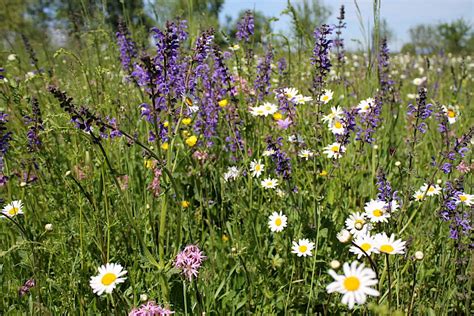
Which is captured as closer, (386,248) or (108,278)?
(386,248)

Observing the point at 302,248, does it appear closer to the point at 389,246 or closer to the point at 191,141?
the point at 389,246

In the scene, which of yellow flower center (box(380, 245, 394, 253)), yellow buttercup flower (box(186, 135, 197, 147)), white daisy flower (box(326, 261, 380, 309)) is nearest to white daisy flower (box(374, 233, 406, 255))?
yellow flower center (box(380, 245, 394, 253))

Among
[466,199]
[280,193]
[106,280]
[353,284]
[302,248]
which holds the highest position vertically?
[280,193]

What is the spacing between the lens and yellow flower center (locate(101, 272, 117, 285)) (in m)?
1.40

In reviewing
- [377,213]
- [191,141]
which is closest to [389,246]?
[377,213]

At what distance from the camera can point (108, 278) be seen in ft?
4.66

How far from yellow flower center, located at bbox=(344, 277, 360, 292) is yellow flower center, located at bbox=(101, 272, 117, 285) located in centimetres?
82

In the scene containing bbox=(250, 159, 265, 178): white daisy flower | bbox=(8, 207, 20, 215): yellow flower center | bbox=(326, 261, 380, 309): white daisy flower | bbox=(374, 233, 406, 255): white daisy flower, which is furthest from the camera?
bbox=(250, 159, 265, 178): white daisy flower

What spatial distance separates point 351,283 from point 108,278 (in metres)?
0.86

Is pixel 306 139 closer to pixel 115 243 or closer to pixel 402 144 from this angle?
pixel 402 144

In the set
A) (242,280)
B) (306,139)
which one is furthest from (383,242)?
(306,139)

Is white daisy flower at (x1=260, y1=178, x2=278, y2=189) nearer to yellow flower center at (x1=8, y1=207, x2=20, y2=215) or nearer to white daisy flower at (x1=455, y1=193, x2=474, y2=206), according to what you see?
white daisy flower at (x1=455, y1=193, x2=474, y2=206)

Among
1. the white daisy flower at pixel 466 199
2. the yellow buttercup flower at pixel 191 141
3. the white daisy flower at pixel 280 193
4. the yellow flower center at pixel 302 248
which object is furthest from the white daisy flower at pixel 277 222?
the white daisy flower at pixel 466 199

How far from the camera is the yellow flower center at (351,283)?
39.2 inches
